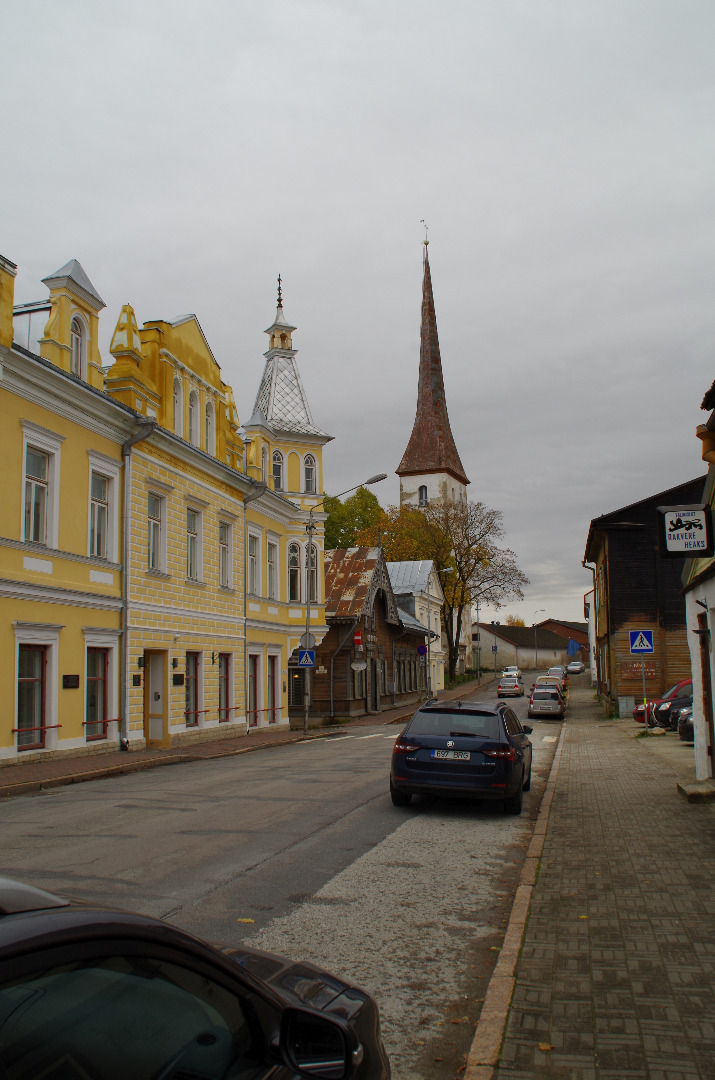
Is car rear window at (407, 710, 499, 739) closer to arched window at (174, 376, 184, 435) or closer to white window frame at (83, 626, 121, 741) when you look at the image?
white window frame at (83, 626, 121, 741)

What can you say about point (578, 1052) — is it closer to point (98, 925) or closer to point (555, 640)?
point (98, 925)

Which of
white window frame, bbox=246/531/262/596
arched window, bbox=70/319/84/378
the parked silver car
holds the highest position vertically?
arched window, bbox=70/319/84/378

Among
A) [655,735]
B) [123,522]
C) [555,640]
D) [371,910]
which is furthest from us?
[555,640]

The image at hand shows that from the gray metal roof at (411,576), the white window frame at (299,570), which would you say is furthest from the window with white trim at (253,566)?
the gray metal roof at (411,576)

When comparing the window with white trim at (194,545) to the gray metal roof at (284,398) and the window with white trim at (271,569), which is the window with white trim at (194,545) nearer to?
the window with white trim at (271,569)

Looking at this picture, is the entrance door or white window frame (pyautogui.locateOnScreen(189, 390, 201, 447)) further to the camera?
white window frame (pyautogui.locateOnScreen(189, 390, 201, 447))

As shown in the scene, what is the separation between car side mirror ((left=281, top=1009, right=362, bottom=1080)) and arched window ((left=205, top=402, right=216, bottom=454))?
24924mm

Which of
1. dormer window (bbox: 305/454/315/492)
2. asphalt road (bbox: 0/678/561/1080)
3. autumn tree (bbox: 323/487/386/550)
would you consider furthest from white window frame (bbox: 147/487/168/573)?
autumn tree (bbox: 323/487/386/550)

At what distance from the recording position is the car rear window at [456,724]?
37.2ft

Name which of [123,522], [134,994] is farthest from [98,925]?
[123,522]

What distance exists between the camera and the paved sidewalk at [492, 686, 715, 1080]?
4.12 metres

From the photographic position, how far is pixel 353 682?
40.8m

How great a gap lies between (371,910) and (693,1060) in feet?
10.5

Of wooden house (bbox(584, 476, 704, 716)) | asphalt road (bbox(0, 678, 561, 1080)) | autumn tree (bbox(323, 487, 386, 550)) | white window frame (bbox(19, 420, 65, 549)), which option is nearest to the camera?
asphalt road (bbox(0, 678, 561, 1080))
